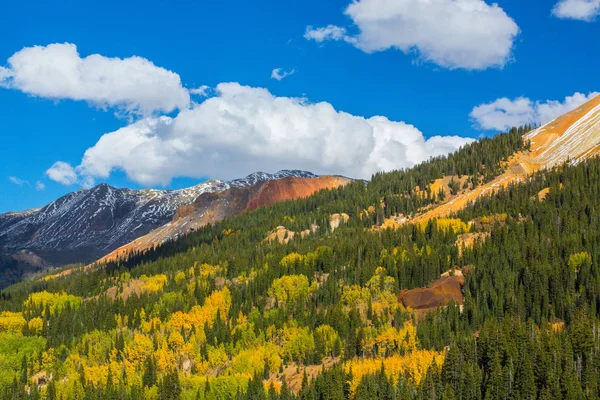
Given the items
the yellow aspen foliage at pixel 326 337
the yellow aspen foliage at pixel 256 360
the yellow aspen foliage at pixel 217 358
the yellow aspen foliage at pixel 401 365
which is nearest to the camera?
the yellow aspen foliage at pixel 401 365

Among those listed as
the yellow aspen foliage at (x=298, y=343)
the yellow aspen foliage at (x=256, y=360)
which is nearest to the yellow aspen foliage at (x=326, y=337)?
the yellow aspen foliage at (x=298, y=343)

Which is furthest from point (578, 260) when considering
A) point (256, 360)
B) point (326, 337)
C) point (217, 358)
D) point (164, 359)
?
point (164, 359)

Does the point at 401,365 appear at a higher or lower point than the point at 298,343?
lower

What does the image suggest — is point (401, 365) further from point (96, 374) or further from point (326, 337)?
point (96, 374)

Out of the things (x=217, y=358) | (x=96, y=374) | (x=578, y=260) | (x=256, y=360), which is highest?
(x=578, y=260)

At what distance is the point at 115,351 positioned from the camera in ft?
649

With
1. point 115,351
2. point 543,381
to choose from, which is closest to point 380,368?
point 543,381

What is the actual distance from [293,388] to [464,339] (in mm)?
43705

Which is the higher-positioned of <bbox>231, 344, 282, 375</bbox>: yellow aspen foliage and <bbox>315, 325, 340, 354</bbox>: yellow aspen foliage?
<bbox>315, 325, 340, 354</bbox>: yellow aspen foliage

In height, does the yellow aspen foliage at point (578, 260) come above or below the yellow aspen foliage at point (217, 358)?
above

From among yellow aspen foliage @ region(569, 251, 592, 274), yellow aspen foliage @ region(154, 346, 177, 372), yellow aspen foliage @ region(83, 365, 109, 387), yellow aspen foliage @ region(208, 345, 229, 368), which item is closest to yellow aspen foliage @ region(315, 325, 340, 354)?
yellow aspen foliage @ region(208, 345, 229, 368)

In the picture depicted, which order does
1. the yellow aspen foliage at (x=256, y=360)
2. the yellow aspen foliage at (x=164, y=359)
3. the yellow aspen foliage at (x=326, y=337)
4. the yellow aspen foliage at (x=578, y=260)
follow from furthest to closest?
the yellow aspen foliage at (x=578, y=260) → the yellow aspen foliage at (x=164, y=359) → the yellow aspen foliage at (x=326, y=337) → the yellow aspen foliage at (x=256, y=360)

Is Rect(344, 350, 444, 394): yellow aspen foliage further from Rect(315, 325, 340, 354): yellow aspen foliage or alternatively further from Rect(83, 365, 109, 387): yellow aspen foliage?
Rect(83, 365, 109, 387): yellow aspen foliage

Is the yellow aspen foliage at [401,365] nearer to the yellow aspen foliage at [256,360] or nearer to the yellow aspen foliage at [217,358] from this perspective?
the yellow aspen foliage at [256,360]
